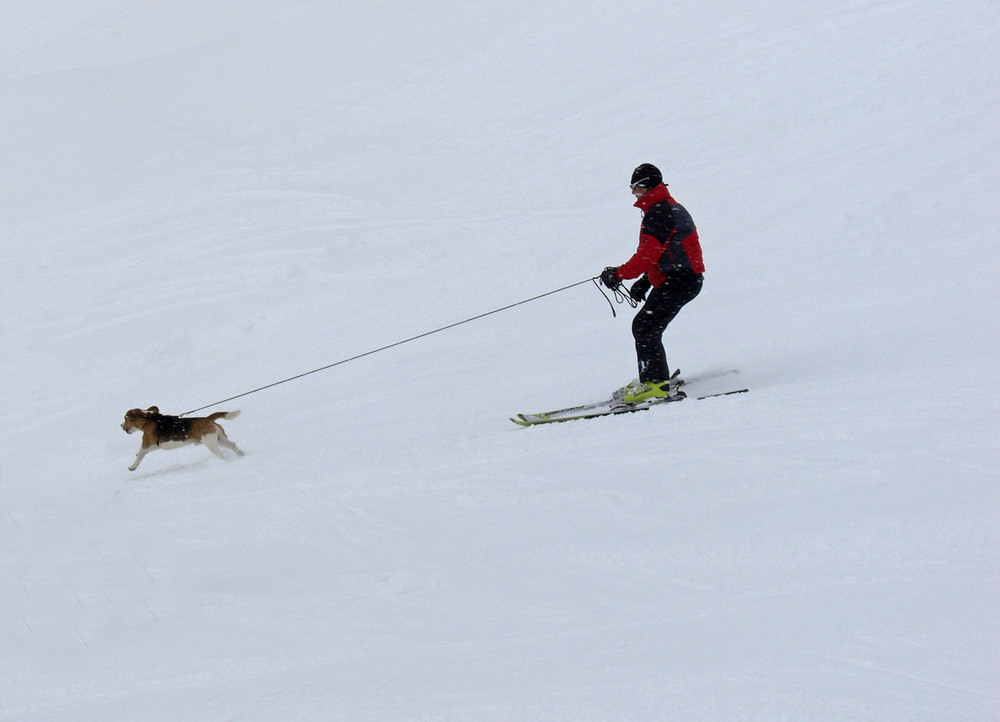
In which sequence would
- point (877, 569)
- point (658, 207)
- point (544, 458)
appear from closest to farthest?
point (877, 569) < point (544, 458) < point (658, 207)

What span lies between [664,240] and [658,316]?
0.63 metres

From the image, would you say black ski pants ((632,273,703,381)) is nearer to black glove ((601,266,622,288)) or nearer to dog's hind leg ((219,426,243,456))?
black glove ((601,266,622,288))

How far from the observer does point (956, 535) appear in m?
3.96

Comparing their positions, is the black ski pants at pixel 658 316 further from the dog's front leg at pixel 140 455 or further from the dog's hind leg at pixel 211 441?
the dog's front leg at pixel 140 455

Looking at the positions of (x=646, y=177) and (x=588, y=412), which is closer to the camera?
(x=646, y=177)

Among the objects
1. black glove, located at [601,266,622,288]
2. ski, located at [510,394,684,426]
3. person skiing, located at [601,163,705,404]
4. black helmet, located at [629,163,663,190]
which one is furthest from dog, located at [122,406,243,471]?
black helmet, located at [629,163,663,190]

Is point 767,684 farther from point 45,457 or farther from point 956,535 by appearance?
point 45,457

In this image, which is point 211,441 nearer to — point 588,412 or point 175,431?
point 175,431

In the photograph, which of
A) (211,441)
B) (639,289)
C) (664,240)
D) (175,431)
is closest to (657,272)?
(664,240)

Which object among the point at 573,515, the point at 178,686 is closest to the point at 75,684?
the point at 178,686

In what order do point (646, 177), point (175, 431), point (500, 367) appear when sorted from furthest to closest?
1. point (500, 367)
2. point (175, 431)
3. point (646, 177)

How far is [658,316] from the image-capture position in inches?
261

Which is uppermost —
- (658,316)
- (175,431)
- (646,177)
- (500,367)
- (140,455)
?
(646,177)

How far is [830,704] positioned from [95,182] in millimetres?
16562
